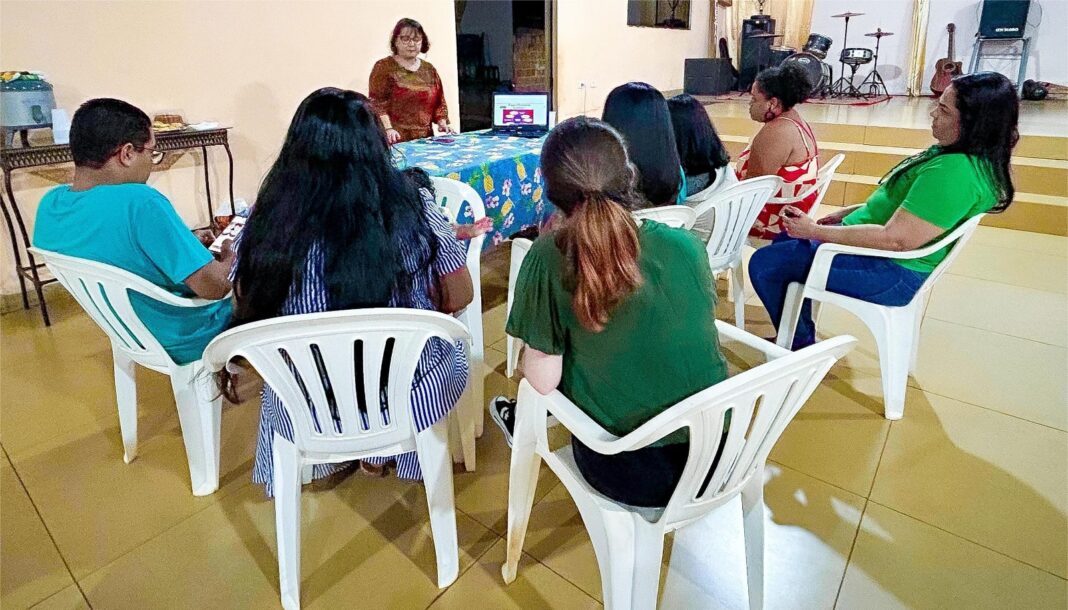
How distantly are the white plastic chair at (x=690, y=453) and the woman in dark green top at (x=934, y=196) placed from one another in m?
0.91

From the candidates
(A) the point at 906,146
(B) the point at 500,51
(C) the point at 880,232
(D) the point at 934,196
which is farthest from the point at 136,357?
(A) the point at 906,146

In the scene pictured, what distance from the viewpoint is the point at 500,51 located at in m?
6.18

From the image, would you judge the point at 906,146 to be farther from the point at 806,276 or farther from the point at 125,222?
the point at 125,222

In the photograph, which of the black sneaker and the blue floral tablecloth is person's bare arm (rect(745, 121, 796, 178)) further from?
the black sneaker

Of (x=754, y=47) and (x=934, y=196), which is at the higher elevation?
(x=754, y=47)

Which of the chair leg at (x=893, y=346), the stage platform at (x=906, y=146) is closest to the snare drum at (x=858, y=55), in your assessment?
the stage platform at (x=906, y=146)

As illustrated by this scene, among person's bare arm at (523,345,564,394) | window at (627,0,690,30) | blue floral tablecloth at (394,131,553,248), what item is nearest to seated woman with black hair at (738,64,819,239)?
blue floral tablecloth at (394,131,553,248)

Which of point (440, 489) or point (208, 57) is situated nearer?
point (440, 489)

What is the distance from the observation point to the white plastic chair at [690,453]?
92cm

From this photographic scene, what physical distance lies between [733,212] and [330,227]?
4.89 ft

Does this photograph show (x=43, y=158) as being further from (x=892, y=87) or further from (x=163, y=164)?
(x=892, y=87)

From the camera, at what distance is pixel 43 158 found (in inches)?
106

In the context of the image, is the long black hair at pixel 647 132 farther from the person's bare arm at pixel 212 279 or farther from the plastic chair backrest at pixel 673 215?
the person's bare arm at pixel 212 279

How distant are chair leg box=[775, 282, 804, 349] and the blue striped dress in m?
1.29
